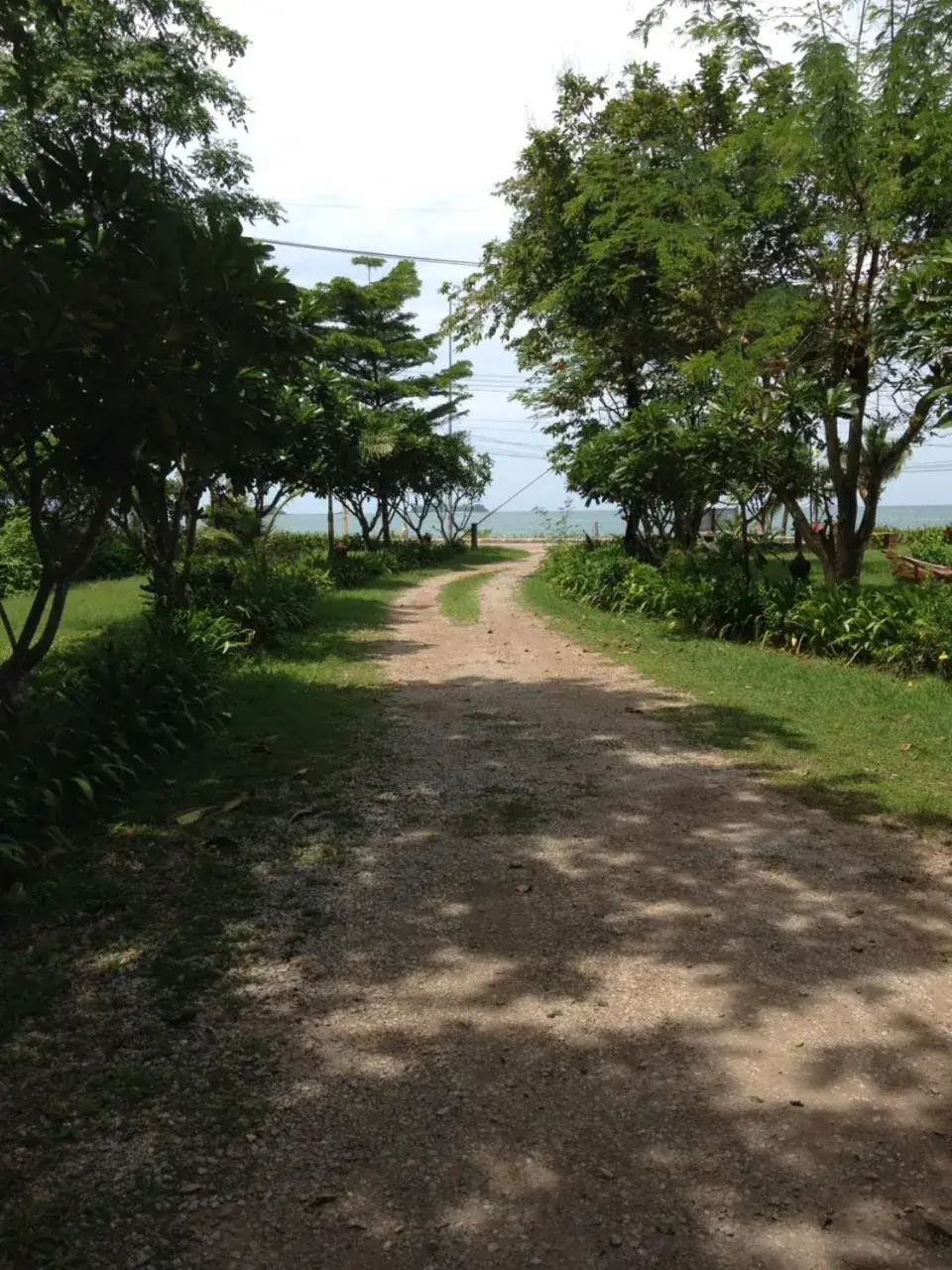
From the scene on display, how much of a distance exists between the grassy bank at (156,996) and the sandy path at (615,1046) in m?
0.17

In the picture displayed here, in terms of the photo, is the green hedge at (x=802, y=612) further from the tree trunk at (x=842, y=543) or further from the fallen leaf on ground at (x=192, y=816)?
the fallen leaf on ground at (x=192, y=816)

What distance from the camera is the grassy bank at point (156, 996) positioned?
251 centimetres

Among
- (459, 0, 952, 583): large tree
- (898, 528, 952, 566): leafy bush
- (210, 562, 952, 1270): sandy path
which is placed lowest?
(210, 562, 952, 1270): sandy path

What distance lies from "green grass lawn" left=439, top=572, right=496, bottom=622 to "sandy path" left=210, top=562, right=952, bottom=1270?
10.5 meters

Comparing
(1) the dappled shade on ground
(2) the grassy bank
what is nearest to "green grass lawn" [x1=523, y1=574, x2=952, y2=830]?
(1) the dappled shade on ground

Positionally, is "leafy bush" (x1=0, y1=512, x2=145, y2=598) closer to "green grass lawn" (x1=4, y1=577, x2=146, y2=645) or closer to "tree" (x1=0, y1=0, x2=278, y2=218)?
"green grass lawn" (x1=4, y1=577, x2=146, y2=645)

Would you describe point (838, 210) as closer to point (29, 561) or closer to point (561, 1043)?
point (561, 1043)

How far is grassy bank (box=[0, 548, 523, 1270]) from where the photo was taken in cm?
251

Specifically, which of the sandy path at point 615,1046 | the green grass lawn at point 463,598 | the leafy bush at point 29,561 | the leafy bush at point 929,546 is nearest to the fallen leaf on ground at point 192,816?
the sandy path at point 615,1046

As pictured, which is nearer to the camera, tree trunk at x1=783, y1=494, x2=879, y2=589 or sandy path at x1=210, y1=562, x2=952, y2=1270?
sandy path at x1=210, y1=562, x2=952, y2=1270

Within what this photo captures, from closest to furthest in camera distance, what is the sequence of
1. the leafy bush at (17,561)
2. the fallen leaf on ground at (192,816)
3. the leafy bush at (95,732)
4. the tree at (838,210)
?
the leafy bush at (95,732) → the fallen leaf on ground at (192,816) → the tree at (838,210) → the leafy bush at (17,561)

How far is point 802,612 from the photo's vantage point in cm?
1118

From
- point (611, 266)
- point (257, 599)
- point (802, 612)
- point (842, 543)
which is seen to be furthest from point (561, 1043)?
point (611, 266)

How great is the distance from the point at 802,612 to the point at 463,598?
917 cm
